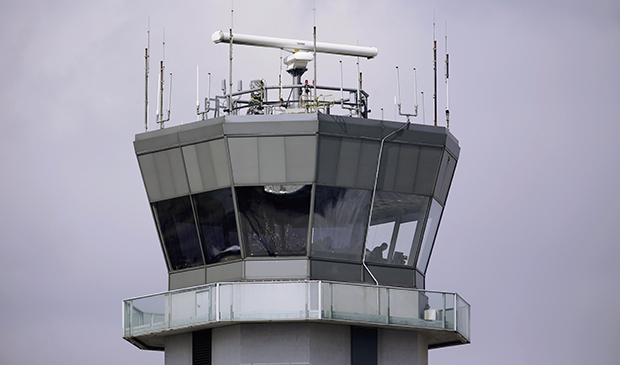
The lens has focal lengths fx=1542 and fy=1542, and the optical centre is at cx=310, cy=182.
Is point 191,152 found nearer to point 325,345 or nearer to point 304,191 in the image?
point 304,191

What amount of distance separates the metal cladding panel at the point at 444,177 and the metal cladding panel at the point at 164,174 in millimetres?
7968

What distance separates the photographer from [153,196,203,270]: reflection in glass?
4812 centimetres

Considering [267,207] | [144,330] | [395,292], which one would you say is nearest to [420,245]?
[395,292]

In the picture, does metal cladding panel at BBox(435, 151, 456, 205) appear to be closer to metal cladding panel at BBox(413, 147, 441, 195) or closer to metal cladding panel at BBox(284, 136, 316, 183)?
metal cladding panel at BBox(413, 147, 441, 195)

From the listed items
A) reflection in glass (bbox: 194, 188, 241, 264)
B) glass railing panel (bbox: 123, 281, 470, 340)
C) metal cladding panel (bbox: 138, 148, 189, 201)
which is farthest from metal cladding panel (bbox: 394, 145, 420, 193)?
metal cladding panel (bbox: 138, 148, 189, 201)

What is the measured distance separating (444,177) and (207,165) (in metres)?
7.65

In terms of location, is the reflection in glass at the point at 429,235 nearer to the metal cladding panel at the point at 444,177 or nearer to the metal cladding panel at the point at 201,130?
the metal cladding panel at the point at 444,177

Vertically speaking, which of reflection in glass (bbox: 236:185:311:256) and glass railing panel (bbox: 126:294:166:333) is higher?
reflection in glass (bbox: 236:185:311:256)

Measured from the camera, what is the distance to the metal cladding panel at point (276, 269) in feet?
153

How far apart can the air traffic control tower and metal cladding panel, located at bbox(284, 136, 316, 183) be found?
0.10ft

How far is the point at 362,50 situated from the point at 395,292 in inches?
390

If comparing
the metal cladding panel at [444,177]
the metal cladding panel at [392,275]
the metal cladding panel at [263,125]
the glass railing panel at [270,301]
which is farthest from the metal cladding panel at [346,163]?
the glass railing panel at [270,301]

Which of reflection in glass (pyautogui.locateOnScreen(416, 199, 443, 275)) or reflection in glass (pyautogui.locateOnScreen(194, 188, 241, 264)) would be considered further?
reflection in glass (pyautogui.locateOnScreen(416, 199, 443, 275))

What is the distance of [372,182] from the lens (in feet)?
156
